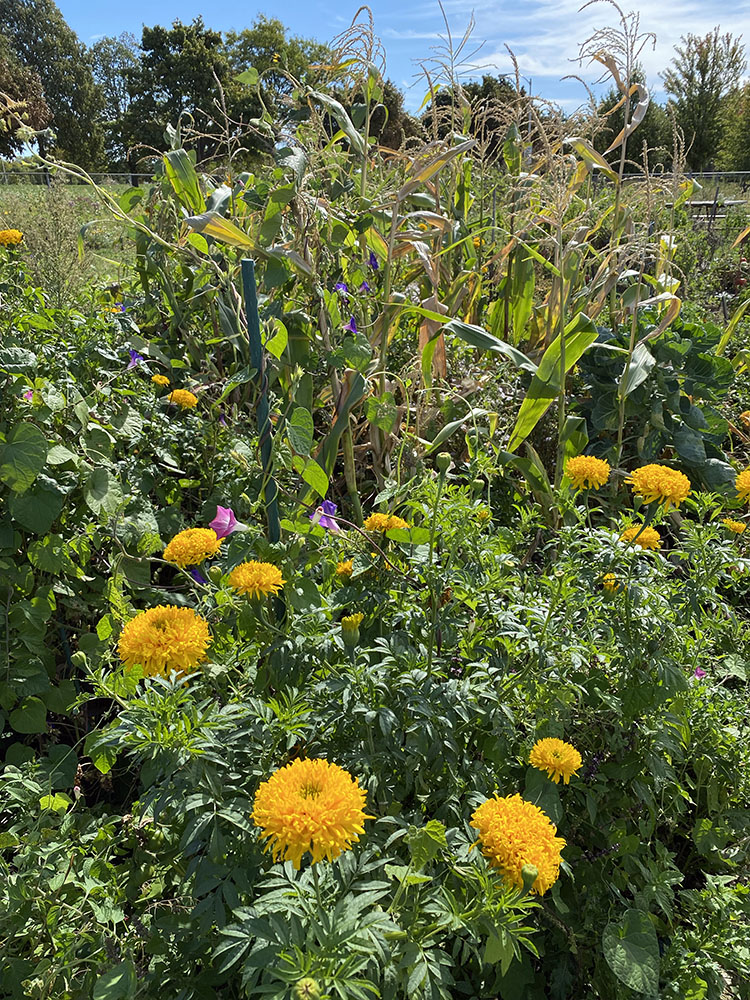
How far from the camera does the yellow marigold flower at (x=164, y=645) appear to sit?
920 mm

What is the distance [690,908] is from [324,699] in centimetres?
76

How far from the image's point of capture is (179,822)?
99cm

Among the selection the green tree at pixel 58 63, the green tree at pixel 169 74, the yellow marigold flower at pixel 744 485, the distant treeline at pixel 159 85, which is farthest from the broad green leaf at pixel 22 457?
the green tree at pixel 58 63

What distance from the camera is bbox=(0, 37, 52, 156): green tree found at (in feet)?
6.16

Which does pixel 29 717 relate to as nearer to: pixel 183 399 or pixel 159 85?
pixel 183 399

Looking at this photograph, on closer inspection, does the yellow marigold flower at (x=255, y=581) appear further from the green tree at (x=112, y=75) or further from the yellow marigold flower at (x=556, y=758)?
the green tree at (x=112, y=75)

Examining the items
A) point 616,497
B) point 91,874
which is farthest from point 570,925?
point 616,497

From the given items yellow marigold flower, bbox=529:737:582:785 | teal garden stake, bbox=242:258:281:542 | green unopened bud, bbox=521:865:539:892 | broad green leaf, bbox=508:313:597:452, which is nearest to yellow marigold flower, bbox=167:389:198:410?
teal garden stake, bbox=242:258:281:542

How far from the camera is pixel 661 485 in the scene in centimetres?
123

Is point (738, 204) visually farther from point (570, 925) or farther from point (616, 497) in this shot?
point (570, 925)

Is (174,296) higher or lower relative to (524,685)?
higher

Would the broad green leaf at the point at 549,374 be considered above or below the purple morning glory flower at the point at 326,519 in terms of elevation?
above

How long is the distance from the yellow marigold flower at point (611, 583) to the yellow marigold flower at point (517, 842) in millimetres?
455

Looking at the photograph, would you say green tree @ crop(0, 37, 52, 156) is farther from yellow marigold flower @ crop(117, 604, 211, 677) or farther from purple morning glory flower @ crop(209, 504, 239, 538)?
yellow marigold flower @ crop(117, 604, 211, 677)
